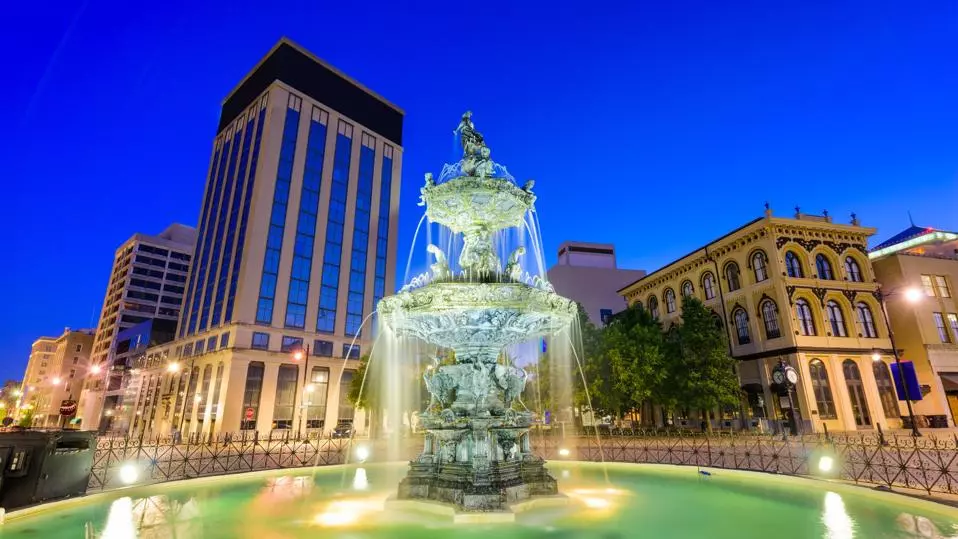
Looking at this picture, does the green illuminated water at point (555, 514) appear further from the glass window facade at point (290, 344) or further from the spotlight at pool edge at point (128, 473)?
the glass window facade at point (290, 344)

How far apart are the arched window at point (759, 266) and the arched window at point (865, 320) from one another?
24.5 feet

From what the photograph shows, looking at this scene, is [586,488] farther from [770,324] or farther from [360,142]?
[360,142]

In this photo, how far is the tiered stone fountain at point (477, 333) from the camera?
9867mm

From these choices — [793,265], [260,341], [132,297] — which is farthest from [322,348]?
[132,297]

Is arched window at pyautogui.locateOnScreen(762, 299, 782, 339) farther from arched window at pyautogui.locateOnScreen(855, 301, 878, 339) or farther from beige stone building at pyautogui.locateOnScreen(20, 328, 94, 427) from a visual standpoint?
beige stone building at pyautogui.locateOnScreen(20, 328, 94, 427)

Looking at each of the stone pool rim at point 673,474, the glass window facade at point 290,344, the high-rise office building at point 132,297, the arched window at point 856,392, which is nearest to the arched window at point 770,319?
the arched window at point 856,392

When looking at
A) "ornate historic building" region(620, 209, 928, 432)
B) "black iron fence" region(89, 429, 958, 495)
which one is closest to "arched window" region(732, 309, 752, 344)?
"ornate historic building" region(620, 209, 928, 432)

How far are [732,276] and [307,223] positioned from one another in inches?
1806

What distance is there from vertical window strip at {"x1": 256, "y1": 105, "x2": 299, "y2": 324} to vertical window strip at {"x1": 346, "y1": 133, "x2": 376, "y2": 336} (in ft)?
29.7

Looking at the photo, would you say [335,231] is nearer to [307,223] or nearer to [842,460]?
[307,223]

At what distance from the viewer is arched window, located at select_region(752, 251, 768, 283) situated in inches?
1443

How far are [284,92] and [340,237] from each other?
19.1 m

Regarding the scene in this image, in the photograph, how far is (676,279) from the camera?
46219 millimetres

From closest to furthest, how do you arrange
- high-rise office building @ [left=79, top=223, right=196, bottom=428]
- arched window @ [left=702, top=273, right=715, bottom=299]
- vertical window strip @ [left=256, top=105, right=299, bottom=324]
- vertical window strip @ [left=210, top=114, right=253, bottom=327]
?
arched window @ [left=702, top=273, right=715, bottom=299], vertical window strip @ [left=256, top=105, right=299, bottom=324], vertical window strip @ [left=210, top=114, right=253, bottom=327], high-rise office building @ [left=79, top=223, right=196, bottom=428]
